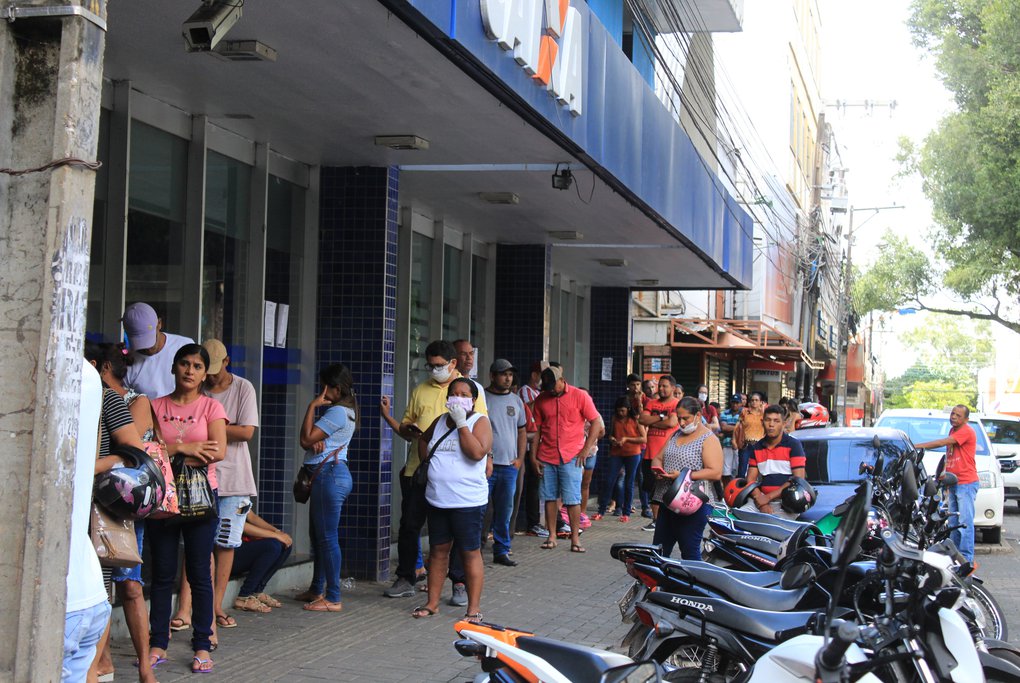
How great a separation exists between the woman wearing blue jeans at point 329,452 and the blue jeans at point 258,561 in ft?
0.97

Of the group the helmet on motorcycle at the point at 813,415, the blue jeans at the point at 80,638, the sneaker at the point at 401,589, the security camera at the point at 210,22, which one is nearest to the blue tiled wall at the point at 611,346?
the helmet on motorcycle at the point at 813,415

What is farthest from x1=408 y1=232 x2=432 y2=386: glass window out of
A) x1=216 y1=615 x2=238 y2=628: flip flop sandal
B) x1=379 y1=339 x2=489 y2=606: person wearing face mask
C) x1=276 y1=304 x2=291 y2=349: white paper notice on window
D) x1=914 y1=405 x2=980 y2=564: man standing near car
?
x1=914 y1=405 x2=980 y2=564: man standing near car

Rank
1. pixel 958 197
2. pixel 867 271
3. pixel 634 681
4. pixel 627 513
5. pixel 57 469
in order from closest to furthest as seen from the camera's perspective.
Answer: pixel 57 469 < pixel 634 681 < pixel 627 513 < pixel 958 197 < pixel 867 271

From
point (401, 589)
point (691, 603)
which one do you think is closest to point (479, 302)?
point (401, 589)

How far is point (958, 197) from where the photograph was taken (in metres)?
26.6

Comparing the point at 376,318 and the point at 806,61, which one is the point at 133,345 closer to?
the point at 376,318

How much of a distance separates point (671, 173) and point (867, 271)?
27734 mm

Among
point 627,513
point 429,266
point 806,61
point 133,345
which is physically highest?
point 806,61

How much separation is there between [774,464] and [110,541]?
6135 mm

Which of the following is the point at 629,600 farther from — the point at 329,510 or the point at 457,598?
the point at 457,598

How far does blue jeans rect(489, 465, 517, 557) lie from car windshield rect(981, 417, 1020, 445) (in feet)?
44.6

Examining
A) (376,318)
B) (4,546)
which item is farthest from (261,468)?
(4,546)

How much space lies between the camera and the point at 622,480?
1659cm

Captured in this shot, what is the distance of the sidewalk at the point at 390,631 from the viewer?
705 cm
